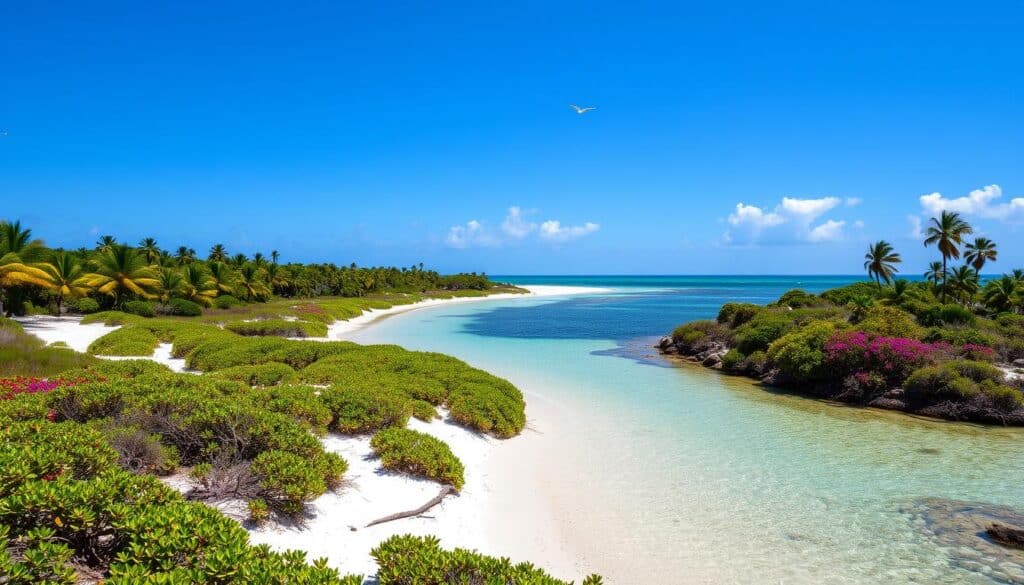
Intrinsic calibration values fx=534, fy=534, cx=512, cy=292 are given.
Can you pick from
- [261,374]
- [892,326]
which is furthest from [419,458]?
[892,326]

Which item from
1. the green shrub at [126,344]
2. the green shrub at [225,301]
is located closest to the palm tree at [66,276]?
the green shrub at [225,301]

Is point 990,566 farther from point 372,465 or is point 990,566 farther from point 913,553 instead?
point 372,465

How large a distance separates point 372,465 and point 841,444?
13.1 metres

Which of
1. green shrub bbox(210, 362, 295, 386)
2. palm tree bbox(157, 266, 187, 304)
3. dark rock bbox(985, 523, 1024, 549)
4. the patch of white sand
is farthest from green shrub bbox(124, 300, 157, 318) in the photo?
dark rock bbox(985, 523, 1024, 549)

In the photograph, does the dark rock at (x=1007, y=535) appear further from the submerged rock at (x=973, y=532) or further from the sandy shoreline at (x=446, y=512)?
the sandy shoreline at (x=446, y=512)

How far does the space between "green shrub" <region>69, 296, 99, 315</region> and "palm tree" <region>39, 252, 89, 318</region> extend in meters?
2.37

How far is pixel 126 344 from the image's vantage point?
81.2 ft

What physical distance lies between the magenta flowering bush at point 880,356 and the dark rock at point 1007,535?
13.7 m

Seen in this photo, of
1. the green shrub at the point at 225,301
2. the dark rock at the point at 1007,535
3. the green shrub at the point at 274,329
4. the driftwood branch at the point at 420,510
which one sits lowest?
the dark rock at the point at 1007,535

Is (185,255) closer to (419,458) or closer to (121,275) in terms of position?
(121,275)

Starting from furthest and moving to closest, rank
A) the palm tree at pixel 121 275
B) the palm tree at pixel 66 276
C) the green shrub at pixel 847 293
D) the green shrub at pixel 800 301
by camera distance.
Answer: the palm tree at pixel 121 275, the green shrub at pixel 800 301, the green shrub at pixel 847 293, the palm tree at pixel 66 276

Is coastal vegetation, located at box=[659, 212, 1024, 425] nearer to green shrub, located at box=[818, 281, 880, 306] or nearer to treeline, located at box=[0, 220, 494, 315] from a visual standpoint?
green shrub, located at box=[818, 281, 880, 306]

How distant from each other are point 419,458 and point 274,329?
29.1 meters

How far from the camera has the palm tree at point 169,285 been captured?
47.8 meters
